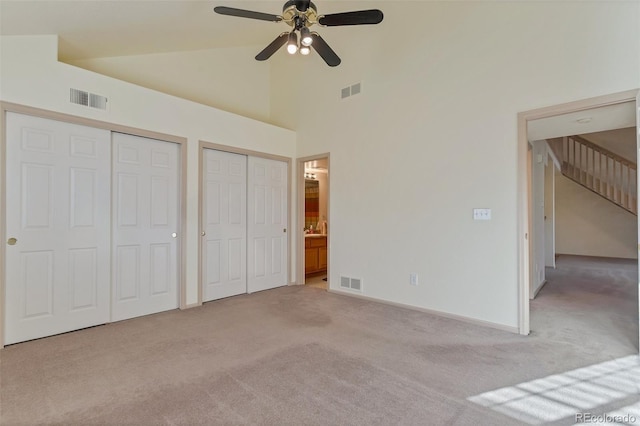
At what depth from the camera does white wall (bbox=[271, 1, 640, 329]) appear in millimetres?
2910

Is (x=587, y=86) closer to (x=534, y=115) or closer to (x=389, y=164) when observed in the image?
(x=534, y=115)

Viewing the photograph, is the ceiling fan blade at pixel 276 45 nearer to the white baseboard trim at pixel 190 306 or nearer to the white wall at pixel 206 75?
the white wall at pixel 206 75

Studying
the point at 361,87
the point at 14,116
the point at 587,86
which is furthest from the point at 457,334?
the point at 14,116

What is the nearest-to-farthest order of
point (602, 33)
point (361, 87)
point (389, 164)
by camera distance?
point (602, 33), point (389, 164), point (361, 87)

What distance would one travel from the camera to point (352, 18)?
2.65m

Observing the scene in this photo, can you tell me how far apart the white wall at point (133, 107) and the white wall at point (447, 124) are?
1.33m

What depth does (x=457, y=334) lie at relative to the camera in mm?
3115

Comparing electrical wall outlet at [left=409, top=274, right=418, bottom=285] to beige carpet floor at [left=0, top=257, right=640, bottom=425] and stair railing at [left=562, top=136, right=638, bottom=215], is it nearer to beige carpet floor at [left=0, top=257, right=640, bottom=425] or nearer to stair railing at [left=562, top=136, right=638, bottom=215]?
beige carpet floor at [left=0, top=257, right=640, bottom=425]

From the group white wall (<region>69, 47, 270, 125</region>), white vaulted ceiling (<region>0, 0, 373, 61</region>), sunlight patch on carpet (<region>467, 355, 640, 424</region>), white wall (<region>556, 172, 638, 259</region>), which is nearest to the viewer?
sunlight patch on carpet (<region>467, 355, 640, 424</region>)

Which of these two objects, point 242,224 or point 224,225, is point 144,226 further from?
point 242,224

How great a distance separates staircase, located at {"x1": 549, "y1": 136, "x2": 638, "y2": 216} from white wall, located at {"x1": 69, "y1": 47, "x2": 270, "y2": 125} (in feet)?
23.2

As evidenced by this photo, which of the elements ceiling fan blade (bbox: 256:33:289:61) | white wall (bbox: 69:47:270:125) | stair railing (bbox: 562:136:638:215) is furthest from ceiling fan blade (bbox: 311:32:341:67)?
stair railing (bbox: 562:136:638:215)

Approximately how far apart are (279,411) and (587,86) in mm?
3701

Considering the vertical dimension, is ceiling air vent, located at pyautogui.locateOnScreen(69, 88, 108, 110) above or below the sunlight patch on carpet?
above
